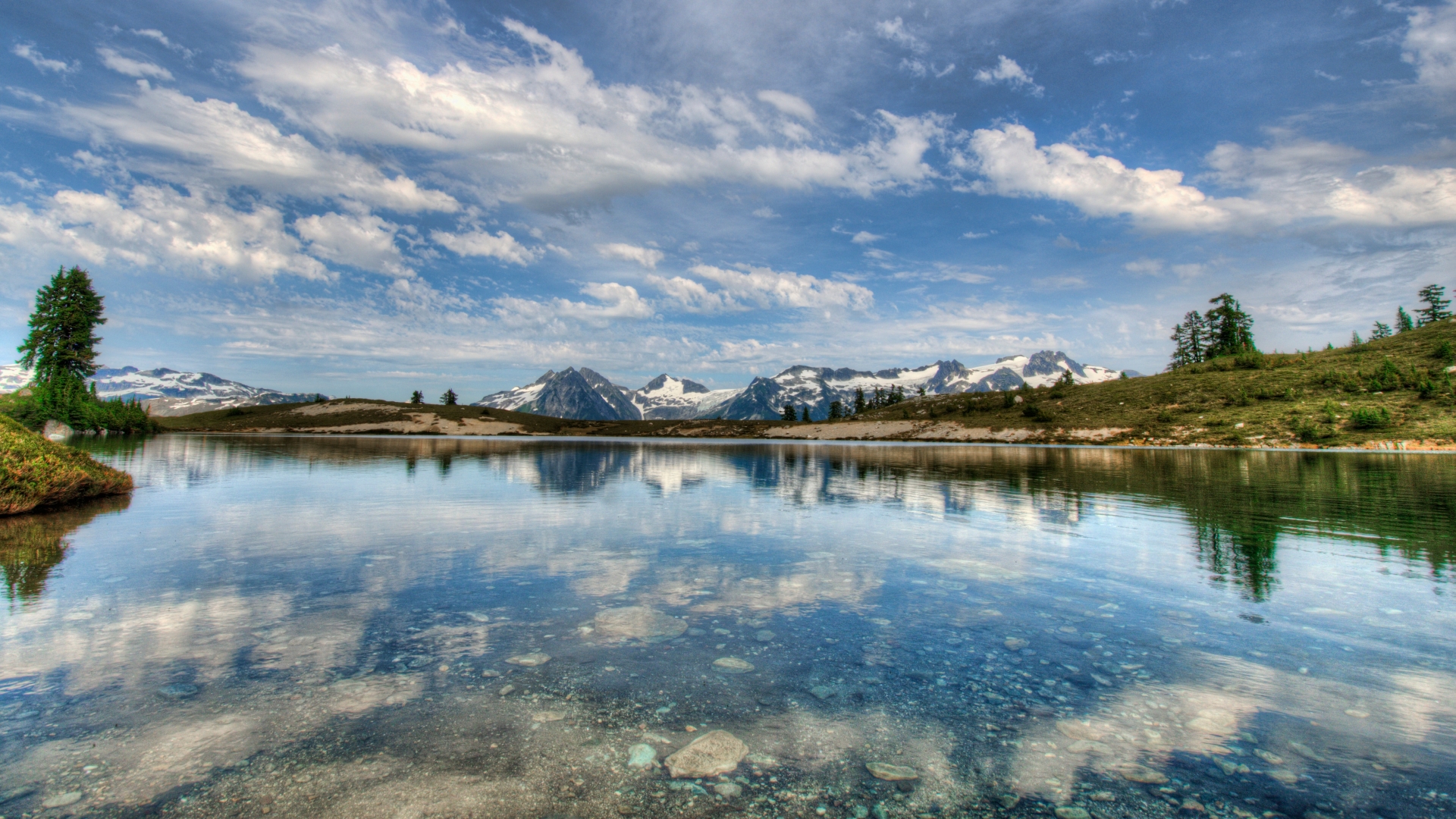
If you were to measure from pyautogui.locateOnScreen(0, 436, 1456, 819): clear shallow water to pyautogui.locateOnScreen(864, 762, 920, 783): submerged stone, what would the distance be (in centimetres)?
8

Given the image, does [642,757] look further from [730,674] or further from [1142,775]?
[1142,775]

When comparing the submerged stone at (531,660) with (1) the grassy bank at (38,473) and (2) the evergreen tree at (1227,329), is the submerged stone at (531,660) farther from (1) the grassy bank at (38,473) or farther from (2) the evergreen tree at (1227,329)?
(2) the evergreen tree at (1227,329)

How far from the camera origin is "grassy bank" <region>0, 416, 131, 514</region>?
63.8 feet

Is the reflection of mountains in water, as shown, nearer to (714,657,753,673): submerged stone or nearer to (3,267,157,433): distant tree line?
(714,657,753,673): submerged stone

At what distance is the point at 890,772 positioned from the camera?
5844 mm

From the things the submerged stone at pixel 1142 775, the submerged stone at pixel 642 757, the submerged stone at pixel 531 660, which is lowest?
the submerged stone at pixel 1142 775

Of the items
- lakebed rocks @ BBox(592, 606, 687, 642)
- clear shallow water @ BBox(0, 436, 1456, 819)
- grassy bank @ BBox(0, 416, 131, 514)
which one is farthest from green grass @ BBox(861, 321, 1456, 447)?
grassy bank @ BBox(0, 416, 131, 514)

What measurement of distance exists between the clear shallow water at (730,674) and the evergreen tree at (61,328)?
122 metres

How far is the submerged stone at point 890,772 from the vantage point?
574cm

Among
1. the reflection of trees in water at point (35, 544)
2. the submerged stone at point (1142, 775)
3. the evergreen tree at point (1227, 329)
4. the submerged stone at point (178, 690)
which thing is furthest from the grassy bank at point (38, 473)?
the evergreen tree at point (1227, 329)

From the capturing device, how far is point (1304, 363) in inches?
4542

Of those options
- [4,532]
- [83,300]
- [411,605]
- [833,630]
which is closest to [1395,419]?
[833,630]

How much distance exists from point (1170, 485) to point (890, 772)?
36320mm

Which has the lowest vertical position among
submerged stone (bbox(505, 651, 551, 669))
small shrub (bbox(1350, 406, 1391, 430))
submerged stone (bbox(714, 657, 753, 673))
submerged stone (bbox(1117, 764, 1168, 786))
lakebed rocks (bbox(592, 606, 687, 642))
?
lakebed rocks (bbox(592, 606, 687, 642))
